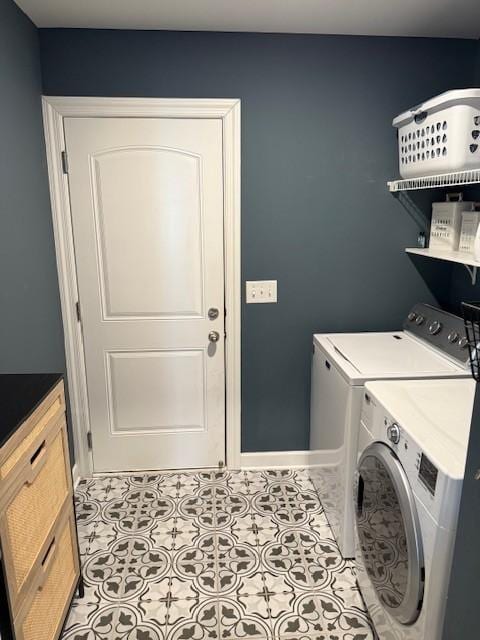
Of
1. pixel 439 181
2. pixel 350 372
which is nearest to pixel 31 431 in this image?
pixel 350 372

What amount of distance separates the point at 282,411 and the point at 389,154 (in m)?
1.55

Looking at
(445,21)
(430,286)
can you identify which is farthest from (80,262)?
(445,21)

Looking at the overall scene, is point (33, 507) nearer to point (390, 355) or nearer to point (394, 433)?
point (394, 433)

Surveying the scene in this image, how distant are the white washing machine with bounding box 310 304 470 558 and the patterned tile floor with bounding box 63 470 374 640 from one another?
20 centimetres

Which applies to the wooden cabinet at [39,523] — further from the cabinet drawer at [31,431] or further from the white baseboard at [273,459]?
the white baseboard at [273,459]

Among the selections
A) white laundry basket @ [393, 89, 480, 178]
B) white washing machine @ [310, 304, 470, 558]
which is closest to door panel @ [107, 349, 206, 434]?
white washing machine @ [310, 304, 470, 558]

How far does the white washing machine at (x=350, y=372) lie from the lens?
6.28ft

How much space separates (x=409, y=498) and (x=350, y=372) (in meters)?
0.66

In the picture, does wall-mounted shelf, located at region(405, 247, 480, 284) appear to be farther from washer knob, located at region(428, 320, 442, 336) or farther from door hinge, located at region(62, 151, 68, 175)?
door hinge, located at region(62, 151, 68, 175)

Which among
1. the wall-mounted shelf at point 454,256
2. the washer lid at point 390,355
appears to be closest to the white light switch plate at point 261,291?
the washer lid at point 390,355

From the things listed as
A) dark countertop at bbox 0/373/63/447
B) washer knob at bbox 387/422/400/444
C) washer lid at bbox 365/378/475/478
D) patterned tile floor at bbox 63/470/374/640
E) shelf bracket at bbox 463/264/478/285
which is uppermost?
shelf bracket at bbox 463/264/478/285

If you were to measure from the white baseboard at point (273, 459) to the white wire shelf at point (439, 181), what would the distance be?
5.26ft

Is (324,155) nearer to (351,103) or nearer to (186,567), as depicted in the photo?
(351,103)

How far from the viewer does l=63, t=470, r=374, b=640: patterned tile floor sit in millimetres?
1741
